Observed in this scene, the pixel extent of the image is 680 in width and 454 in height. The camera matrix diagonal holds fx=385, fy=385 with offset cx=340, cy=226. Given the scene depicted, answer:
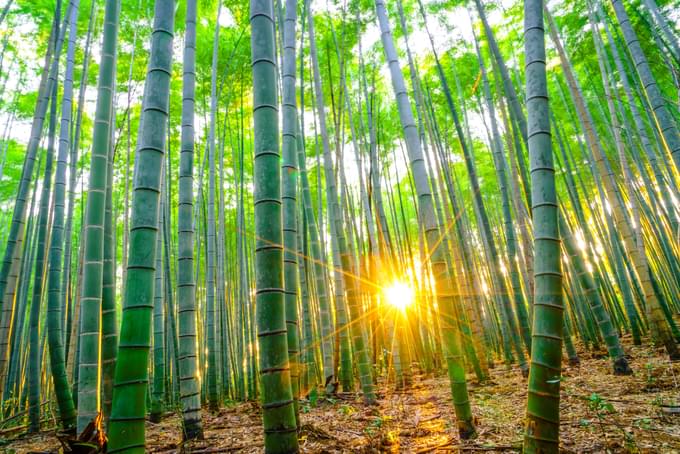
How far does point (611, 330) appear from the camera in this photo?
10.2 ft

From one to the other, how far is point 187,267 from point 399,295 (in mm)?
2709

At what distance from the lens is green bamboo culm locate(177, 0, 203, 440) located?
2359mm

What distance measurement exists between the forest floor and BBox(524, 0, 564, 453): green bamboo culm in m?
0.51

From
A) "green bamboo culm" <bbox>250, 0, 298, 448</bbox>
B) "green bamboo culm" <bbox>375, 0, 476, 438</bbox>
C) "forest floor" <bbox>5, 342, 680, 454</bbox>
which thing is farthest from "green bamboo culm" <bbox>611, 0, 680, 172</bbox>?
"green bamboo culm" <bbox>250, 0, 298, 448</bbox>

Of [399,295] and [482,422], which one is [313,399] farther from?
[482,422]

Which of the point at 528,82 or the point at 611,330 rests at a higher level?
the point at 528,82

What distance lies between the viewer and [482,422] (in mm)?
2252

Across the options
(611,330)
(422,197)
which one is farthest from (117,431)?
(611,330)

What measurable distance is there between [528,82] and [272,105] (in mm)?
909

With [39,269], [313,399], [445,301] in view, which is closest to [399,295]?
[313,399]

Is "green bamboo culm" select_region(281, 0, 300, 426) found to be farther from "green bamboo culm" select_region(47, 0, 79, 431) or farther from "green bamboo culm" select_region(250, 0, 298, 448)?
"green bamboo culm" select_region(47, 0, 79, 431)

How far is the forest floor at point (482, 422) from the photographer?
1.71 m

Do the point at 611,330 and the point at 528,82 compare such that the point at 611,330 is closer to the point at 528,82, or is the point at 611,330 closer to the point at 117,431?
the point at 528,82

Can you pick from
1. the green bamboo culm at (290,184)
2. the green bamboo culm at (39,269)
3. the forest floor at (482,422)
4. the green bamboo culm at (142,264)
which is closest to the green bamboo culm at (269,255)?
the green bamboo culm at (142,264)
